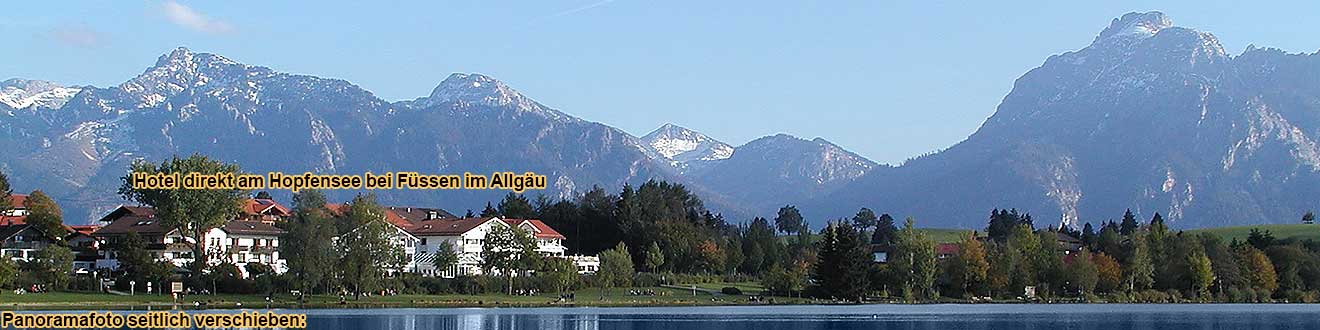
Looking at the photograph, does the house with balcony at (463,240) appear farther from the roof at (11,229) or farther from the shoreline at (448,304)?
the roof at (11,229)

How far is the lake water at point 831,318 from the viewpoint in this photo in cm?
10175

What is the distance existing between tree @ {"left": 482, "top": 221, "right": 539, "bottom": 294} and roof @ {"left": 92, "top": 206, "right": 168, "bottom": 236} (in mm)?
28083

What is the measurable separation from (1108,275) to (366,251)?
72628 millimetres

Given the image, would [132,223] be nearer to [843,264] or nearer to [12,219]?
[12,219]

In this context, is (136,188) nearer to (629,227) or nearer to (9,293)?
(9,293)

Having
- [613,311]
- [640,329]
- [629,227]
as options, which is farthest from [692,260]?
[640,329]

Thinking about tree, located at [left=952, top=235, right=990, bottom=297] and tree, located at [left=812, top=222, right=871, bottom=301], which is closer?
tree, located at [left=812, top=222, right=871, bottom=301]

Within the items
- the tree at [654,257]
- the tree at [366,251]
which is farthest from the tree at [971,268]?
the tree at [366,251]

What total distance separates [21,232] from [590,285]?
51809 millimetres

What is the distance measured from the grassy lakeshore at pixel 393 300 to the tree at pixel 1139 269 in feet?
114

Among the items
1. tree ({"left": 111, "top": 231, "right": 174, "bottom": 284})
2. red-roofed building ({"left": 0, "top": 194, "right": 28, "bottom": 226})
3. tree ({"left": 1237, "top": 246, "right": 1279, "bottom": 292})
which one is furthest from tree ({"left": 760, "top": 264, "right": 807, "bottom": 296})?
red-roofed building ({"left": 0, "top": 194, "right": 28, "bottom": 226})

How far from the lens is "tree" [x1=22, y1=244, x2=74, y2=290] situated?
133 meters

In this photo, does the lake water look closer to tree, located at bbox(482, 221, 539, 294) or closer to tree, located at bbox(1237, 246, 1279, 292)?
tree, located at bbox(482, 221, 539, 294)

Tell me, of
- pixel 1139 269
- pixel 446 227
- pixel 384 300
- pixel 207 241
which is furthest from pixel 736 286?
pixel 207 241
